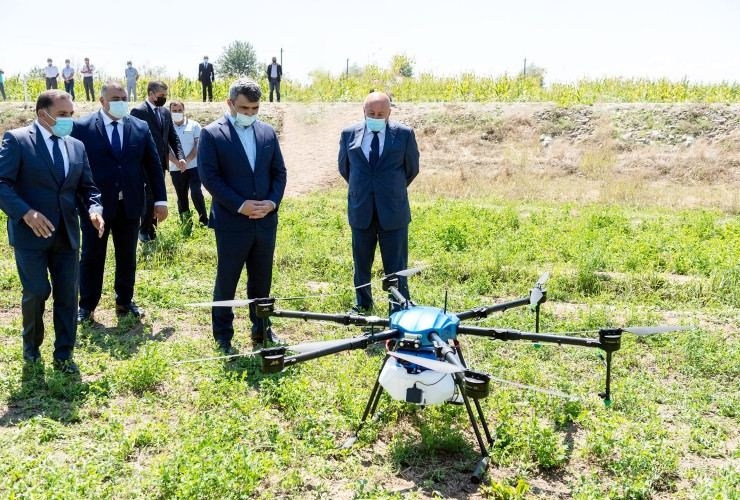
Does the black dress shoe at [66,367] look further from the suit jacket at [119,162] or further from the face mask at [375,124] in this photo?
the face mask at [375,124]

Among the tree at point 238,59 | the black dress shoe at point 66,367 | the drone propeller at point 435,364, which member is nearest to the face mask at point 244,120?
the black dress shoe at point 66,367

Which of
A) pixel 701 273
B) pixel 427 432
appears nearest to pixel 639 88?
pixel 701 273

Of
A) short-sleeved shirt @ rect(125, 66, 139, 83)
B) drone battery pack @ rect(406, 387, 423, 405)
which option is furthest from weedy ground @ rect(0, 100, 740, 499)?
short-sleeved shirt @ rect(125, 66, 139, 83)

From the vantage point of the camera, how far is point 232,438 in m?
4.07

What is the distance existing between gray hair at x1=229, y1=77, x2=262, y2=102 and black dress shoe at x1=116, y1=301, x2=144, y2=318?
2.46m

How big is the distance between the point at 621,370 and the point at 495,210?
6784mm

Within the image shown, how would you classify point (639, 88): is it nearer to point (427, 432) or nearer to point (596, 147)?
point (596, 147)

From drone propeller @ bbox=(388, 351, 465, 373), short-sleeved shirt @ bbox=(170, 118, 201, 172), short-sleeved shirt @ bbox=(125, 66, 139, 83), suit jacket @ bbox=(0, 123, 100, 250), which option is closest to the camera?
drone propeller @ bbox=(388, 351, 465, 373)

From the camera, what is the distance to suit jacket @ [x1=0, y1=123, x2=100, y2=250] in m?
4.70

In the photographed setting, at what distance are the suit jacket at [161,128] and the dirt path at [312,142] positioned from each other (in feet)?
25.8

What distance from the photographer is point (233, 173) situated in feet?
17.3

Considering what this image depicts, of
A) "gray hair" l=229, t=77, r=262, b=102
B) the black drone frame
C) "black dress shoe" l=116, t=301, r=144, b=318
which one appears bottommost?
"black dress shoe" l=116, t=301, r=144, b=318

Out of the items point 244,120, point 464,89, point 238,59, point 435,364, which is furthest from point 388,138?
point 238,59

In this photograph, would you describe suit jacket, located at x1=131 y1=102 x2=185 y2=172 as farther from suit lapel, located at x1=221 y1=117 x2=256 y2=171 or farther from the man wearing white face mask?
suit lapel, located at x1=221 y1=117 x2=256 y2=171
